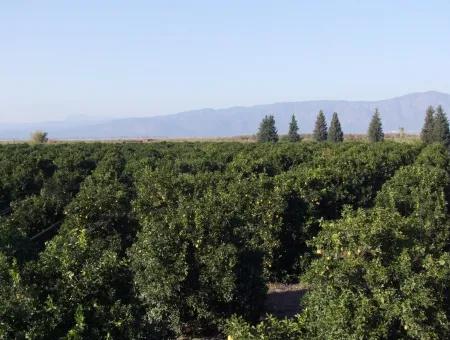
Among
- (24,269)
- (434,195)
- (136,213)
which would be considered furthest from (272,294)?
(24,269)

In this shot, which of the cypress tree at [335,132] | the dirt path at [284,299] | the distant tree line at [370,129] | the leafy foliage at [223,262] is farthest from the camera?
the cypress tree at [335,132]

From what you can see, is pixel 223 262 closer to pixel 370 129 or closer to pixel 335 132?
pixel 335 132

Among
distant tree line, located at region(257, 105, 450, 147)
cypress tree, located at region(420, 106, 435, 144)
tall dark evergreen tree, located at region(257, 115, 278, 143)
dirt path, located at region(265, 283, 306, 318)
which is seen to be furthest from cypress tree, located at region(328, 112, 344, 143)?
dirt path, located at region(265, 283, 306, 318)

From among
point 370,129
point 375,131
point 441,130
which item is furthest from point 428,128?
point 370,129

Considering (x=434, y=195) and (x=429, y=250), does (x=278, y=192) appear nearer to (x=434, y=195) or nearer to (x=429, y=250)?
(x=434, y=195)

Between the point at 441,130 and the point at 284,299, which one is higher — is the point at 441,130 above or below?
above

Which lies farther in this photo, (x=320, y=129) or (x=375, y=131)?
(x=320, y=129)

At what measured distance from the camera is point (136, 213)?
18.5 metres

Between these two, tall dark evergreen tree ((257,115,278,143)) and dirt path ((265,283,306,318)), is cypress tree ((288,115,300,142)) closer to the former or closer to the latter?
tall dark evergreen tree ((257,115,278,143))

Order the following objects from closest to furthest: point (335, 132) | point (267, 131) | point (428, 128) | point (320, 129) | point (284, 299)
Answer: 1. point (284, 299)
2. point (428, 128)
3. point (335, 132)
4. point (267, 131)
5. point (320, 129)

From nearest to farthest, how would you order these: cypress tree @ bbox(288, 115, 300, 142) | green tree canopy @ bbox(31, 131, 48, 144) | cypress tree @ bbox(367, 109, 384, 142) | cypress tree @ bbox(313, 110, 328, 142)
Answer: cypress tree @ bbox(367, 109, 384, 142)
cypress tree @ bbox(288, 115, 300, 142)
green tree canopy @ bbox(31, 131, 48, 144)
cypress tree @ bbox(313, 110, 328, 142)

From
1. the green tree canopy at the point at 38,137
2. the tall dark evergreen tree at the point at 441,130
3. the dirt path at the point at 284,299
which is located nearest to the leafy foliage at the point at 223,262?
the dirt path at the point at 284,299

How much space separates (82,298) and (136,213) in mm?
8772

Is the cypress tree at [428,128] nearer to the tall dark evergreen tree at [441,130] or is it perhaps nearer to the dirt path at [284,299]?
the tall dark evergreen tree at [441,130]
